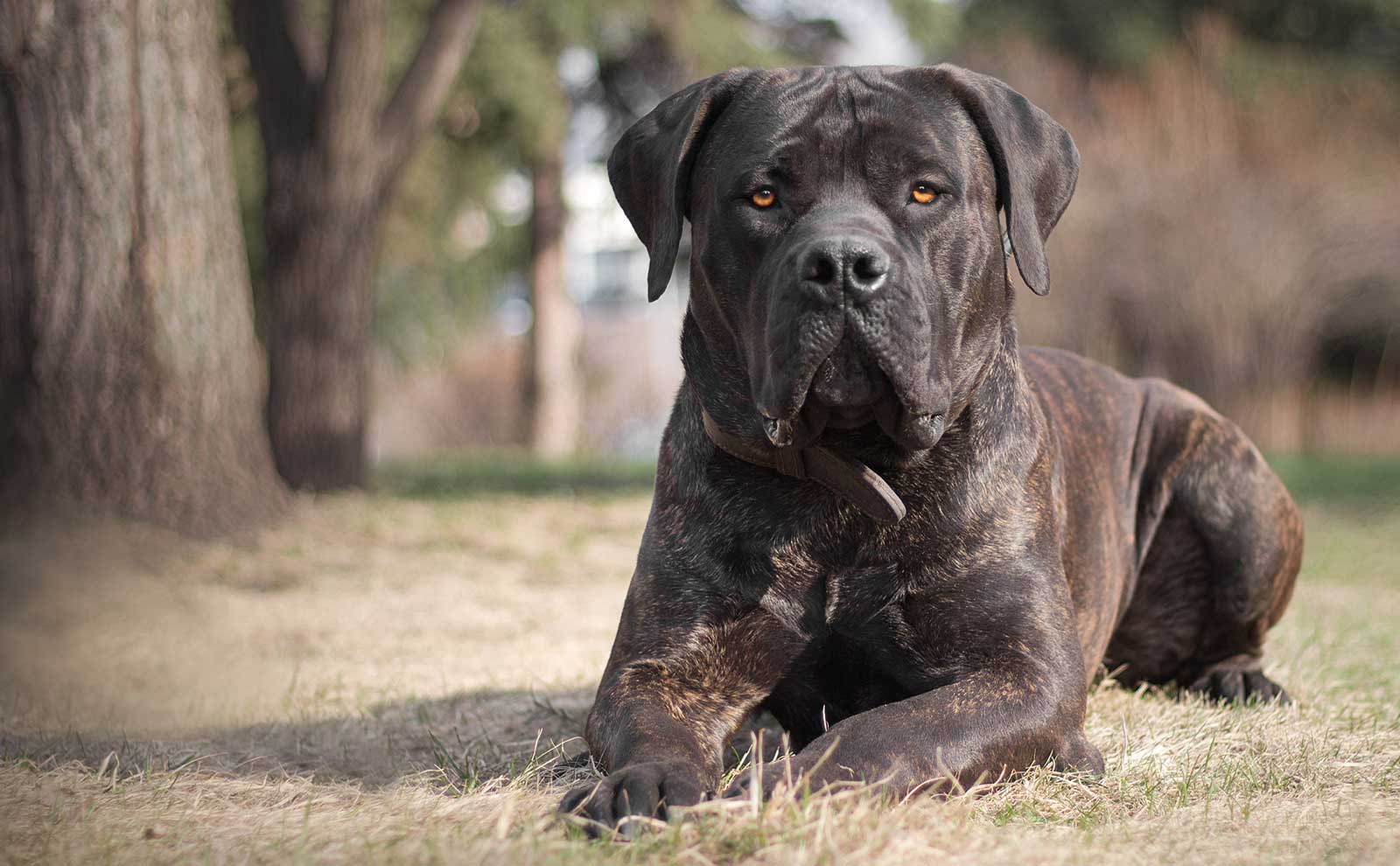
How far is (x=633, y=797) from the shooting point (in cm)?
241

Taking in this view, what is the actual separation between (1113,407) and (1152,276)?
13.3m

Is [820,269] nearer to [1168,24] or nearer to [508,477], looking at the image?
[508,477]

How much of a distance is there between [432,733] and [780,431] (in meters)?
1.36

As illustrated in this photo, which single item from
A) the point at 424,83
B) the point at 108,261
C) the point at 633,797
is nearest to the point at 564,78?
the point at 424,83

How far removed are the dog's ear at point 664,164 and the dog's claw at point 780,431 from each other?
1.52 ft

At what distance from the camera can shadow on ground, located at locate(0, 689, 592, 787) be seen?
3.22 m

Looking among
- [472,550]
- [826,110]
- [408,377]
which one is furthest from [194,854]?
[408,377]

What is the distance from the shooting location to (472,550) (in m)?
8.02

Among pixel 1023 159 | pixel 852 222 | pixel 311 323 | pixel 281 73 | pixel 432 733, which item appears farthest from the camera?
pixel 311 323

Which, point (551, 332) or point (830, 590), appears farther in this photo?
point (551, 332)

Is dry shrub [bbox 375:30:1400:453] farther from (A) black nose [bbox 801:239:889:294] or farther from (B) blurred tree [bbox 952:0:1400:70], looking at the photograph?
(A) black nose [bbox 801:239:889:294]

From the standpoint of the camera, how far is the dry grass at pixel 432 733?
2359 mm

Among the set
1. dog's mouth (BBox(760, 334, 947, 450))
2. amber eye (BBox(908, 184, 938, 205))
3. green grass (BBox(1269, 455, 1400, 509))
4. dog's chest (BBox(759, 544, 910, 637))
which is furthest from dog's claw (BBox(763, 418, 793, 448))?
green grass (BBox(1269, 455, 1400, 509))

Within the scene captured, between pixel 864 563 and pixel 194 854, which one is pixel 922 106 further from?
pixel 194 854
